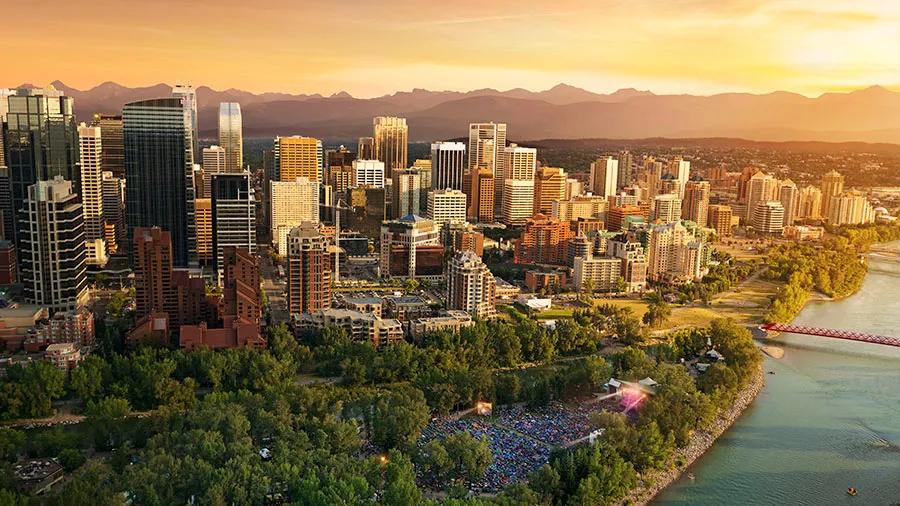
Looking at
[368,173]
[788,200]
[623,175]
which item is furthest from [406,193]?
[788,200]

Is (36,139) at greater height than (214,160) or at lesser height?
greater

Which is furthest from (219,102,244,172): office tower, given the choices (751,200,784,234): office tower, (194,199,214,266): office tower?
(751,200,784,234): office tower

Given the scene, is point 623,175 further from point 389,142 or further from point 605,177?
point 389,142

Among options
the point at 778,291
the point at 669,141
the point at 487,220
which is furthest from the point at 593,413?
the point at 669,141

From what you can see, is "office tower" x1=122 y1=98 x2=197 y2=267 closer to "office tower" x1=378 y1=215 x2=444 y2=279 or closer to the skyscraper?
"office tower" x1=378 y1=215 x2=444 y2=279

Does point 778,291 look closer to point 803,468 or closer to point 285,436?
point 803,468
